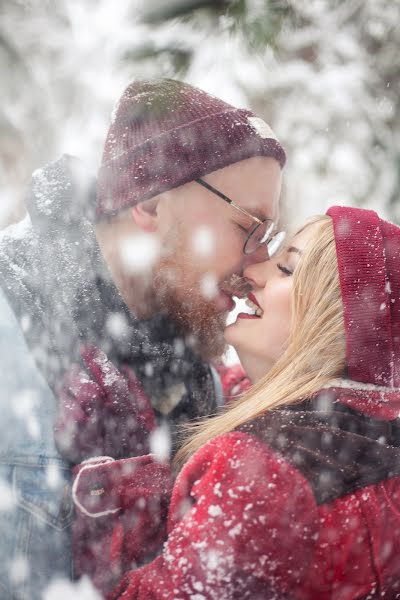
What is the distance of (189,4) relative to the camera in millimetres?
879

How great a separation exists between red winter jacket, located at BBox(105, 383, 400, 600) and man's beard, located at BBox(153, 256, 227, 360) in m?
0.92

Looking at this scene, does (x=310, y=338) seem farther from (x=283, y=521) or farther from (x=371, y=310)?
(x=283, y=521)

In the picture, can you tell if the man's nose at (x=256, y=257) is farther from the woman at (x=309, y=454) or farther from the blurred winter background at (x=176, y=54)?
the blurred winter background at (x=176, y=54)

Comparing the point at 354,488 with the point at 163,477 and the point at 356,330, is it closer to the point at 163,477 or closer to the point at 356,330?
the point at 356,330

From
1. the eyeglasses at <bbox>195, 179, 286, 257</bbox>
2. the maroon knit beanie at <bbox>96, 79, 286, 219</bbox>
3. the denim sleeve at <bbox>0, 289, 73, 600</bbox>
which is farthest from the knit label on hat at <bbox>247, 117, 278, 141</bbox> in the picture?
the denim sleeve at <bbox>0, 289, 73, 600</bbox>

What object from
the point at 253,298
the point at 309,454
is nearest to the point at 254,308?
the point at 253,298

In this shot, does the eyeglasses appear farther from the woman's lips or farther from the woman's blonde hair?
the woman's blonde hair

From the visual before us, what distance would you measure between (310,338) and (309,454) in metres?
0.47

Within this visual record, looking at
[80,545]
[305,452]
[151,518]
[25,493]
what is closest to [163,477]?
Result: [151,518]

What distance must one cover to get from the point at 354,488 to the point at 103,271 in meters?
1.28

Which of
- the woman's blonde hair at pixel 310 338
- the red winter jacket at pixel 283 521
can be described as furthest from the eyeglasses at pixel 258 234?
the red winter jacket at pixel 283 521

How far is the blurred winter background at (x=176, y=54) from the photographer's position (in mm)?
870

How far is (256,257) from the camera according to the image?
2.21 m

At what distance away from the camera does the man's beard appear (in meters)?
2.29
